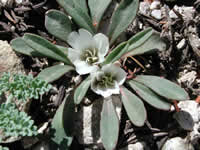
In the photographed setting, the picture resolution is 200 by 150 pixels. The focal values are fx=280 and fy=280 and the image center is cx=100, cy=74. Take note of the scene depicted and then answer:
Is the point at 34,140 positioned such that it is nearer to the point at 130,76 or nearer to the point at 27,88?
the point at 27,88

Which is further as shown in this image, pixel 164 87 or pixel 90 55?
pixel 90 55

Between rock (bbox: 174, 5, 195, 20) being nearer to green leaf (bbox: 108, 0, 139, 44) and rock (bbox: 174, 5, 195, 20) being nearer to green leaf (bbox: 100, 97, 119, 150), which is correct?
green leaf (bbox: 108, 0, 139, 44)

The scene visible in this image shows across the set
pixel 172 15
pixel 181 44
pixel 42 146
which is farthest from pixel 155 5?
pixel 42 146

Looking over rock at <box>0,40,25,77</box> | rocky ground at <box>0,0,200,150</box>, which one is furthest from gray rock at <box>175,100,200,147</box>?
rock at <box>0,40,25,77</box>

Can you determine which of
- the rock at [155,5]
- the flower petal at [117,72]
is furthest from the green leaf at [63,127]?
the rock at [155,5]

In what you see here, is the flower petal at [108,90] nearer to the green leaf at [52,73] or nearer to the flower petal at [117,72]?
the flower petal at [117,72]

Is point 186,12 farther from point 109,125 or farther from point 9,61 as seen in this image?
point 9,61
